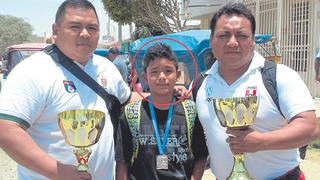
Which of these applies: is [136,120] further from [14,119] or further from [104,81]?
[14,119]

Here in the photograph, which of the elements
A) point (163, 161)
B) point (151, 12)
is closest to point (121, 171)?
point (163, 161)

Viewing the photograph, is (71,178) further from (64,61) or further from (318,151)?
(318,151)

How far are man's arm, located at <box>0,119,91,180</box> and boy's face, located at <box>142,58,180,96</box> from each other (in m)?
0.81

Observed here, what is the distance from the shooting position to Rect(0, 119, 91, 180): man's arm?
1.97m

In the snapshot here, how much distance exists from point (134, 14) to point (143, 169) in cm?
1888

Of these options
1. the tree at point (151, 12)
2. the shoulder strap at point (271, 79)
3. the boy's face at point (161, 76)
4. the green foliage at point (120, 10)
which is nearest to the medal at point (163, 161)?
the boy's face at point (161, 76)

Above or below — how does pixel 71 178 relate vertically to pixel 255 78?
below

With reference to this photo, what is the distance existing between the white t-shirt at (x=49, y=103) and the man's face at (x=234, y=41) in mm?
727

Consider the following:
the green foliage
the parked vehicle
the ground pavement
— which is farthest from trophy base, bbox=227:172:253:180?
the green foliage

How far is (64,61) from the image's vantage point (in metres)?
2.35

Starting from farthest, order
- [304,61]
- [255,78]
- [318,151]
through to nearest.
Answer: [304,61] → [318,151] → [255,78]

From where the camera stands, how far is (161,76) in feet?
8.44

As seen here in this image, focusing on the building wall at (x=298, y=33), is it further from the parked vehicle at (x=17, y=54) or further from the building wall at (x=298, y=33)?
the parked vehicle at (x=17, y=54)

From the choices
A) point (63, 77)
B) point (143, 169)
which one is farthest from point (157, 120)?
point (63, 77)
